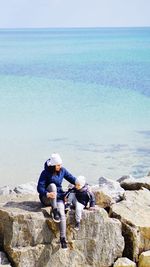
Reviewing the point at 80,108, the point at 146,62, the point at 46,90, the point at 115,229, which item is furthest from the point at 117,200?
the point at 146,62

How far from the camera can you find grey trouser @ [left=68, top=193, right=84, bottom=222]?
376 inches

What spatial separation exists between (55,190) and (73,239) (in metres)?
0.89

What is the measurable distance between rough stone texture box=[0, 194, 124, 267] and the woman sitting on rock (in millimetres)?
185

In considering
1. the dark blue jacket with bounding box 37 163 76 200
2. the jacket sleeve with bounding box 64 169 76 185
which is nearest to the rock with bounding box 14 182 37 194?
the jacket sleeve with bounding box 64 169 76 185

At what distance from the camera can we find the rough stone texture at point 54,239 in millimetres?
9477

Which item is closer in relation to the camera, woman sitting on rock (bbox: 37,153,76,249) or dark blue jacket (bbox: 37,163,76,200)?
woman sitting on rock (bbox: 37,153,76,249)

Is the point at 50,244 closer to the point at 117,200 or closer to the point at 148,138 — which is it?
the point at 117,200

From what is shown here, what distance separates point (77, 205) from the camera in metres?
9.59

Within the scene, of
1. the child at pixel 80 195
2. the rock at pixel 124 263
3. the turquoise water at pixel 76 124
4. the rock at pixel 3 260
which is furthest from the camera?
the turquoise water at pixel 76 124

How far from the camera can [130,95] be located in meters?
36.4

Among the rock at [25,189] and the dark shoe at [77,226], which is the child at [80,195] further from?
the rock at [25,189]

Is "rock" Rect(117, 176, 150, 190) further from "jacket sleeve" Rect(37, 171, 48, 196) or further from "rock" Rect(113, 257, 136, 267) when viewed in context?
"jacket sleeve" Rect(37, 171, 48, 196)

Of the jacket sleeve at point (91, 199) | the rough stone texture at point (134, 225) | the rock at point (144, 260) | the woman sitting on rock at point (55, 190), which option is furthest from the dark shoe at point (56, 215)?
the rock at point (144, 260)

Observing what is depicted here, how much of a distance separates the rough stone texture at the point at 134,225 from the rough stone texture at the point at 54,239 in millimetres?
226
